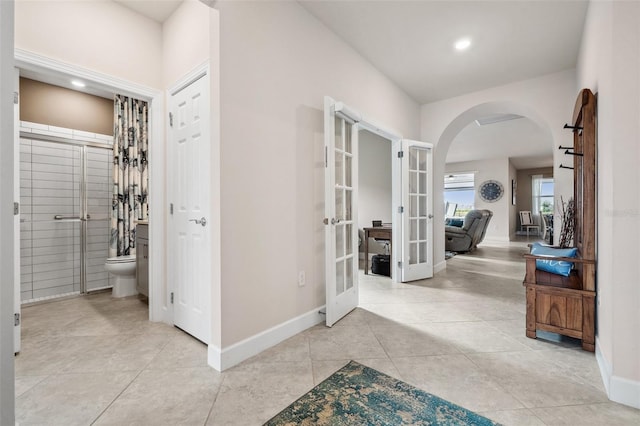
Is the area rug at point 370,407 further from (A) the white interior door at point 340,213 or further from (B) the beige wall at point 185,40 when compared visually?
(B) the beige wall at point 185,40

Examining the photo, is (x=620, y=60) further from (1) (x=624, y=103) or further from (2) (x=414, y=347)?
(2) (x=414, y=347)

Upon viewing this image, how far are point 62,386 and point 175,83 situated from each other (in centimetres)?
222

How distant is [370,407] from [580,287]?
174cm

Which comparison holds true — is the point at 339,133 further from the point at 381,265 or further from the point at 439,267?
the point at 439,267

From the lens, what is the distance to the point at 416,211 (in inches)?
161

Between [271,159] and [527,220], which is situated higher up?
[271,159]

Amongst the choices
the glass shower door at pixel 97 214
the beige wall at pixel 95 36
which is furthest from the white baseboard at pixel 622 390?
the glass shower door at pixel 97 214

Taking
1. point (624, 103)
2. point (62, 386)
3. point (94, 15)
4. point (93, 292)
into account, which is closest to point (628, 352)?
point (624, 103)

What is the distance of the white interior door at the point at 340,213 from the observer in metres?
2.37

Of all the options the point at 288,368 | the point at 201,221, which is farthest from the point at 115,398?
the point at 201,221

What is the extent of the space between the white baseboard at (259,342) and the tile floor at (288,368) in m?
0.06

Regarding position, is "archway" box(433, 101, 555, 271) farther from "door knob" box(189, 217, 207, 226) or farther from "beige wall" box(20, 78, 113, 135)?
"beige wall" box(20, 78, 113, 135)

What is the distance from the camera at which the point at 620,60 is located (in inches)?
57.3

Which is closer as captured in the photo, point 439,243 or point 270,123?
point 270,123
